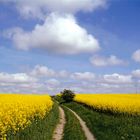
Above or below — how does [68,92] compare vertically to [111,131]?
above

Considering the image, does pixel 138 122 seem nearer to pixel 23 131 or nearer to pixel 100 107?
pixel 23 131

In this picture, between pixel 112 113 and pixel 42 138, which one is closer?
pixel 42 138

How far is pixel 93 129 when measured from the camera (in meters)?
28.5

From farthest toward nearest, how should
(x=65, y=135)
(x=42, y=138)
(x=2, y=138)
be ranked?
(x=65, y=135) < (x=42, y=138) < (x=2, y=138)

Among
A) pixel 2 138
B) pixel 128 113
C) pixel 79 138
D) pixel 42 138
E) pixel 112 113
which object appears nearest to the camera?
pixel 2 138

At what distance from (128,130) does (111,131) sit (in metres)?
1.68

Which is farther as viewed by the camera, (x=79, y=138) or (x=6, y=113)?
(x=79, y=138)

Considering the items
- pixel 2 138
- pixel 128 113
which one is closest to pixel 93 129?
pixel 128 113

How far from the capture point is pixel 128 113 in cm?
3419

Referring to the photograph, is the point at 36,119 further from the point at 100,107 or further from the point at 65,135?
the point at 100,107

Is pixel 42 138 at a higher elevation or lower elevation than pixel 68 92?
lower

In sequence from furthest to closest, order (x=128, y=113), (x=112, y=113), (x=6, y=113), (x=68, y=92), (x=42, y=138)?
(x=68, y=92) → (x=112, y=113) → (x=128, y=113) → (x=42, y=138) → (x=6, y=113)

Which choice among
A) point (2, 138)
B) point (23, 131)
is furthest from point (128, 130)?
point (2, 138)

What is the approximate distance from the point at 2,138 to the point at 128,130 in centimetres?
1240
